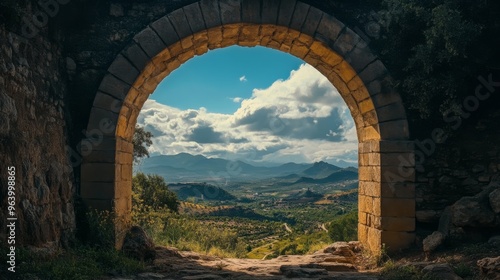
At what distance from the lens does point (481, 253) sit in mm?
6047

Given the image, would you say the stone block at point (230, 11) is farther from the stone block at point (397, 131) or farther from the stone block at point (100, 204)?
the stone block at point (100, 204)

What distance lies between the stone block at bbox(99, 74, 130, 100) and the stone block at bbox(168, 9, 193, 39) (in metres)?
1.19

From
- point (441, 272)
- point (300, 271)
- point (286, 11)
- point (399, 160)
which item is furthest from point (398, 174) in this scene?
point (286, 11)

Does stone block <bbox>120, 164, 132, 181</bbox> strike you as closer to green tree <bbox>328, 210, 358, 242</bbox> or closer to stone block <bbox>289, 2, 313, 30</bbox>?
stone block <bbox>289, 2, 313, 30</bbox>

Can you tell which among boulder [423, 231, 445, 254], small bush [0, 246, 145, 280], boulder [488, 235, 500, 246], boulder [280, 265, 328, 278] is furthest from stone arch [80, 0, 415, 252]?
boulder [280, 265, 328, 278]

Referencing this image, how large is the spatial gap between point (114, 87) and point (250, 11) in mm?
2477

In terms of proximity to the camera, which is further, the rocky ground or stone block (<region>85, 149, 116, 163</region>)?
stone block (<region>85, 149, 116, 163</region>)

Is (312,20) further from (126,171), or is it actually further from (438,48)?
(126,171)

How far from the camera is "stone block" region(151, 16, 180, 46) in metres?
7.01

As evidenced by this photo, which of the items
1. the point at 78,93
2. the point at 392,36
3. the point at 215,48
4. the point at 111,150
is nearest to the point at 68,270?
the point at 111,150

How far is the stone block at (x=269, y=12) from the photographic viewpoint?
7199 millimetres

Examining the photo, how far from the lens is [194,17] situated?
7.07 metres

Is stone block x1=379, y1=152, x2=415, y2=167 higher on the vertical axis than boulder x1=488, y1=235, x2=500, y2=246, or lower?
higher

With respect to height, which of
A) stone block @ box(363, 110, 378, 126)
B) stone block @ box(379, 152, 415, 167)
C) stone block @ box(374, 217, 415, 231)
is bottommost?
stone block @ box(374, 217, 415, 231)
